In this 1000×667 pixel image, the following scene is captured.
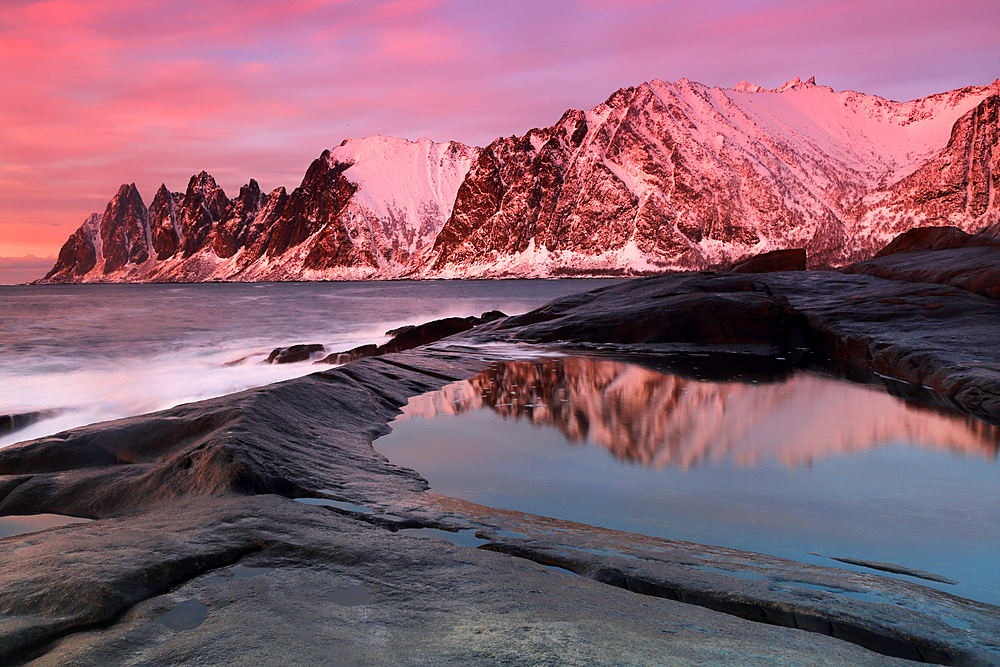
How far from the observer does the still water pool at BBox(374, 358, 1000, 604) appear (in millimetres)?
4027

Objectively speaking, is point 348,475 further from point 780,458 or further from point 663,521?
point 780,458

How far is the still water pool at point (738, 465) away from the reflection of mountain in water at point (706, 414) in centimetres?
3

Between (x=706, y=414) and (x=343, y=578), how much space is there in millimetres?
6066

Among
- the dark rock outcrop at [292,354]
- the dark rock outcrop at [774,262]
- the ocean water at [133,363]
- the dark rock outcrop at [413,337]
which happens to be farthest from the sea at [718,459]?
the dark rock outcrop at [774,262]

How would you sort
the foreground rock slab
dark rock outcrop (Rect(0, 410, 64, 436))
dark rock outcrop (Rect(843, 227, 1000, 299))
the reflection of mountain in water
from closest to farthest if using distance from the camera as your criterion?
the foreground rock slab < the reflection of mountain in water < dark rock outcrop (Rect(0, 410, 64, 436)) < dark rock outcrop (Rect(843, 227, 1000, 299))

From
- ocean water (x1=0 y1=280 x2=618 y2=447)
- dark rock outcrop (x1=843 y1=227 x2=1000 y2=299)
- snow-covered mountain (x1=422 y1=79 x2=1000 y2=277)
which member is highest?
snow-covered mountain (x1=422 y1=79 x2=1000 y2=277)

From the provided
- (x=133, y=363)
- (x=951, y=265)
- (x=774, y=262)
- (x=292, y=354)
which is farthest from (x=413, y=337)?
(x=774, y=262)

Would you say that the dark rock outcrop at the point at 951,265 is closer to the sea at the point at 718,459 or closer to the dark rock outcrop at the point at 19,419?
the sea at the point at 718,459

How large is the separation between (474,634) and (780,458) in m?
4.72

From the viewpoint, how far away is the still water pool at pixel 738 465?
4027mm

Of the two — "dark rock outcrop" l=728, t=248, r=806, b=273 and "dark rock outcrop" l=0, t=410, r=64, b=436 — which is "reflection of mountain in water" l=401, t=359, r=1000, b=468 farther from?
"dark rock outcrop" l=728, t=248, r=806, b=273

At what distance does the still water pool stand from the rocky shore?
0.52 meters

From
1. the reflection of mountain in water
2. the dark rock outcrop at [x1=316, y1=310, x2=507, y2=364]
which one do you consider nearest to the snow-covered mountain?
the dark rock outcrop at [x1=316, y1=310, x2=507, y2=364]

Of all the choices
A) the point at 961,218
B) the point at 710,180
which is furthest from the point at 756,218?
the point at 961,218
